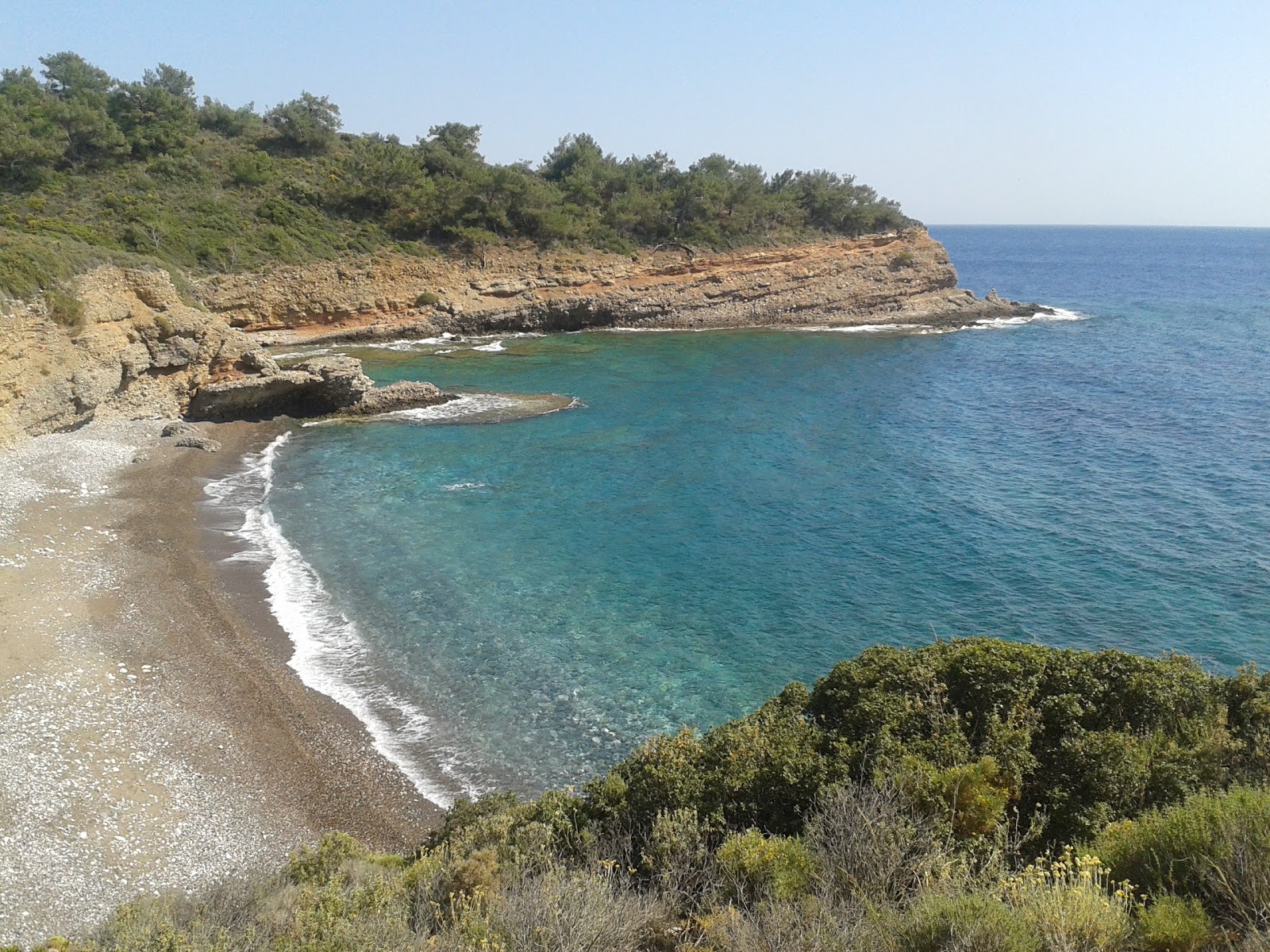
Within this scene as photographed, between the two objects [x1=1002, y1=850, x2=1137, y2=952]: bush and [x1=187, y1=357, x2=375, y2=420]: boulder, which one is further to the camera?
[x1=187, y1=357, x2=375, y2=420]: boulder

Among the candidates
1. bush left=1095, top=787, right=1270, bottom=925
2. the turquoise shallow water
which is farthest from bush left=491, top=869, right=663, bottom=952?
the turquoise shallow water

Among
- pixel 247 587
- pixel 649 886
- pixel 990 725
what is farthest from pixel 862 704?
pixel 247 587

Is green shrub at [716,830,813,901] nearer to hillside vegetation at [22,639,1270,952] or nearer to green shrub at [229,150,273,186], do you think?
hillside vegetation at [22,639,1270,952]

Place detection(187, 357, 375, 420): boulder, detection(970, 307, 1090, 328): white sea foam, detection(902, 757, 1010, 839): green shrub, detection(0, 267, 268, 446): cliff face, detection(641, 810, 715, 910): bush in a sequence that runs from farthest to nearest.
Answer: detection(970, 307, 1090, 328): white sea foam < detection(187, 357, 375, 420): boulder < detection(0, 267, 268, 446): cliff face < detection(902, 757, 1010, 839): green shrub < detection(641, 810, 715, 910): bush

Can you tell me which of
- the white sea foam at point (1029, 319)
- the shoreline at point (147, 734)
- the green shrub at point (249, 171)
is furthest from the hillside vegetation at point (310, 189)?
the shoreline at point (147, 734)

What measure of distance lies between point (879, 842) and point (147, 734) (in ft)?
42.3

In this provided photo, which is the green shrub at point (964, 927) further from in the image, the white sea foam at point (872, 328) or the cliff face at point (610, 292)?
the white sea foam at point (872, 328)

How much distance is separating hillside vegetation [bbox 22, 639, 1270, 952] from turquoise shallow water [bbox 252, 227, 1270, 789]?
16.2 feet

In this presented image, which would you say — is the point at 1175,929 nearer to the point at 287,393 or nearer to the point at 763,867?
the point at 763,867

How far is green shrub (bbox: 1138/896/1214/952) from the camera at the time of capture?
21.4 feet

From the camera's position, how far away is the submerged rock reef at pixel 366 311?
2923cm

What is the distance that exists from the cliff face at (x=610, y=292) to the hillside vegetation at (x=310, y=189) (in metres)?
2.39

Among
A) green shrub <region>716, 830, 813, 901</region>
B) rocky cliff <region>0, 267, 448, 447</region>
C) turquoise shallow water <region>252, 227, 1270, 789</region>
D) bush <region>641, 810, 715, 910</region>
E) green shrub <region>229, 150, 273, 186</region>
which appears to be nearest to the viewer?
green shrub <region>716, 830, 813, 901</region>

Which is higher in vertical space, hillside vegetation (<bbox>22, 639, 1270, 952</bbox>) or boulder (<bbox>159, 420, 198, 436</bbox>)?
boulder (<bbox>159, 420, 198, 436</bbox>)
